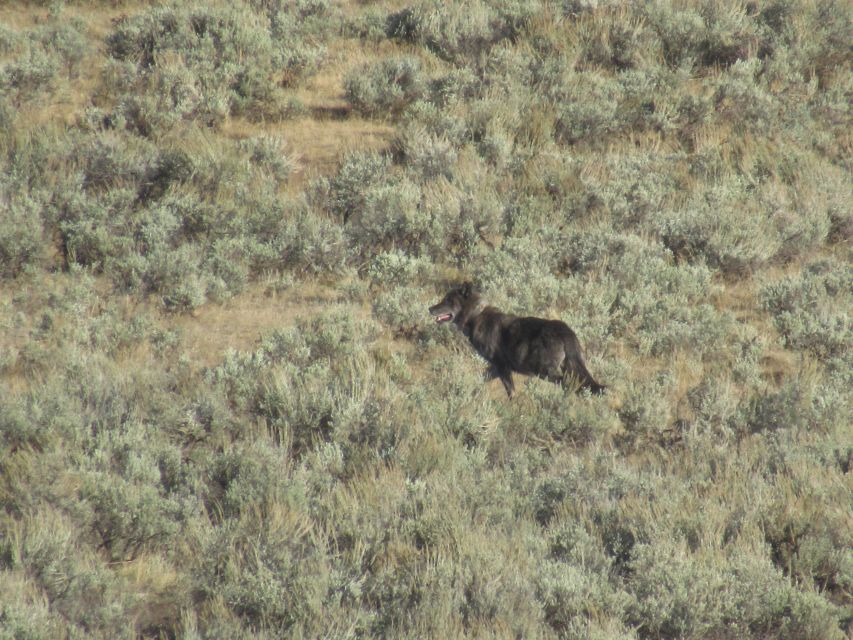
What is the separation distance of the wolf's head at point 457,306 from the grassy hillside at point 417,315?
10.1 inches

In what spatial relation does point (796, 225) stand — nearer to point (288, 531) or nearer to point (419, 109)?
point (419, 109)

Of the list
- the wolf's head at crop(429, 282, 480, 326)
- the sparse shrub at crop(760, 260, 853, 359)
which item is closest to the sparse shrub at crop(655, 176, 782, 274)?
the sparse shrub at crop(760, 260, 853, 359)

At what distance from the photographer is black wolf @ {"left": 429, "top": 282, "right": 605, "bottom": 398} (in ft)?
29.3

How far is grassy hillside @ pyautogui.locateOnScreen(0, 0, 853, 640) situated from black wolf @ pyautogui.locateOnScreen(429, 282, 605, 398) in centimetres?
24

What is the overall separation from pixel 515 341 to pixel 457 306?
3.03ft

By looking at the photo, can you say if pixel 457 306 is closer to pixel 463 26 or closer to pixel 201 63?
pixel 201 63

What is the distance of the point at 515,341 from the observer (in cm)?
924

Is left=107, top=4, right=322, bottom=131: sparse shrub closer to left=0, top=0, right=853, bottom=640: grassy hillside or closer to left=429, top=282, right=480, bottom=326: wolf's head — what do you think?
left=0, top=0, right=853, bottom=640: grassy hillside

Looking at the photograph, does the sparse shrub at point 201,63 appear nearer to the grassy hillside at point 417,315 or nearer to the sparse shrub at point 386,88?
the grassy hillside at point 417,315

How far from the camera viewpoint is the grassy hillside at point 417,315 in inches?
250

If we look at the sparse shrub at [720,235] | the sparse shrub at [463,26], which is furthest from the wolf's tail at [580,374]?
the sparse shrub at [463,26]

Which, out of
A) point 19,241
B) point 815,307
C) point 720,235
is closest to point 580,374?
point 815,307

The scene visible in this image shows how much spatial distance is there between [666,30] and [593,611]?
34.8 feet

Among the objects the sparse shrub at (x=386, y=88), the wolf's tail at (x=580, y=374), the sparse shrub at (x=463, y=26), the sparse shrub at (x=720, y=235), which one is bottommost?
the wolf's tail at (x=580, y=374)
